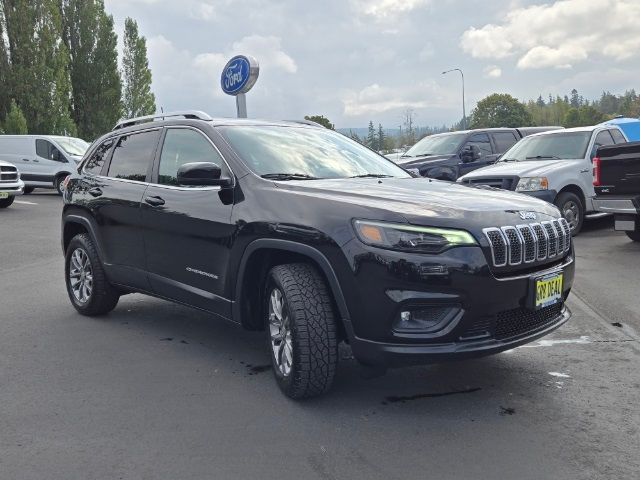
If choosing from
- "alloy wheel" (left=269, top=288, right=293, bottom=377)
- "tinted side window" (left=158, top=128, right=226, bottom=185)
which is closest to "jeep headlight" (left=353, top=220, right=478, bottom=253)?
"alloy wheel" (left=269, top=288, right=293, bottom=377)

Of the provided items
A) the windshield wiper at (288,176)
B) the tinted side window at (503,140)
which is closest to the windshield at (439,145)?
the tinted side window at (503,140)

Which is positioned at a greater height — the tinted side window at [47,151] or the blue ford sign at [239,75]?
the blue ford sign at [239,75]

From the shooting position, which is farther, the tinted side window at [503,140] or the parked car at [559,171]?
the tinted side window at [503,140]

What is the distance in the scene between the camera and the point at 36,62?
3441 centimetres

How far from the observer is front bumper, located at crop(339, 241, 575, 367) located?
11.1 ft

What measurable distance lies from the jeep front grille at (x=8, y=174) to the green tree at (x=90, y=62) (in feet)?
83.7

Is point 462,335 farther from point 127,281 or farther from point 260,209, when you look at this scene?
point 127,281

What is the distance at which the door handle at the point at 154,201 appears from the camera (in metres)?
4.91

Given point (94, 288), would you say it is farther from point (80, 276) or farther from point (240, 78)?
point (240, 78)

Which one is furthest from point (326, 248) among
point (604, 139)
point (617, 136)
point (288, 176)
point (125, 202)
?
point (617, 136)

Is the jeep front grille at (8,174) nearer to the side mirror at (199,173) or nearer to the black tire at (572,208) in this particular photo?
the black tire at (572,208)

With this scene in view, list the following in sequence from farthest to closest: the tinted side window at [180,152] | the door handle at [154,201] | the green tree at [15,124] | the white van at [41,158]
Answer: the green tree at [15,124], the white van at [41,158], the door handle at [154,201], the tinted side window at [180,152]

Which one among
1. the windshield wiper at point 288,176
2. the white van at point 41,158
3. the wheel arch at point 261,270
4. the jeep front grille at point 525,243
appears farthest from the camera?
the white van at point 41,158

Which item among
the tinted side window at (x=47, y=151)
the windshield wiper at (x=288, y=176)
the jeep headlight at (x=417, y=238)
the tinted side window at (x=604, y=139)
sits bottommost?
the jeep headlight at (x=417, y=238)
